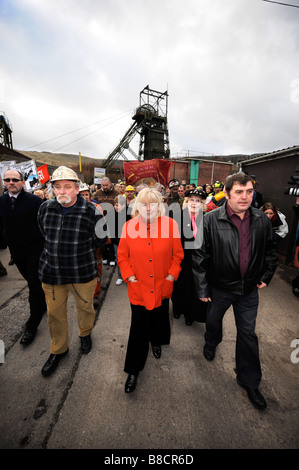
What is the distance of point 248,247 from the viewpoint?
6.35ft

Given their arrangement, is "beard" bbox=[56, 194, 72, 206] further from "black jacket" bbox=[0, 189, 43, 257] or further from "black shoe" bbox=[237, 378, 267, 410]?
"black shoe" bbox=[237, 378, 267, 410]

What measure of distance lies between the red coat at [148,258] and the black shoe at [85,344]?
3.95 feet

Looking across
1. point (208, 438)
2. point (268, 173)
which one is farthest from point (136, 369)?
point (268, 173)

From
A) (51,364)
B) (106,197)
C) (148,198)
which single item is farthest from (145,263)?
(106,197)

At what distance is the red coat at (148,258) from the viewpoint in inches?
75.7

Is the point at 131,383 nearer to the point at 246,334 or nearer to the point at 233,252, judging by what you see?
the point at 246,334

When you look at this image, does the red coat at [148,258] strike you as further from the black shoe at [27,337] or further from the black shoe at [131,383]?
the black shoe at [27,337]

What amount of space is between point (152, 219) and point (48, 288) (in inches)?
59.6

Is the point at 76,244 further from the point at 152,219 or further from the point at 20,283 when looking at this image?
the point at 20,283

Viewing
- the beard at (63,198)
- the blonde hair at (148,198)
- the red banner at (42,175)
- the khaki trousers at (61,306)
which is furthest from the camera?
the red banner at (42,175)

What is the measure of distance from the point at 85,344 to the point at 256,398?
2.15 metres

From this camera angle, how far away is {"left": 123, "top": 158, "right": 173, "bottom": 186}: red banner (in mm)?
5770

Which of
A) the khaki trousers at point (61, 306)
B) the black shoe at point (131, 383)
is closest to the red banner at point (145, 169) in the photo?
the khaki trousers at point (61, 306)

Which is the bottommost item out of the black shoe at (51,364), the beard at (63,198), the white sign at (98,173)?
the black shoe at (51,364)
